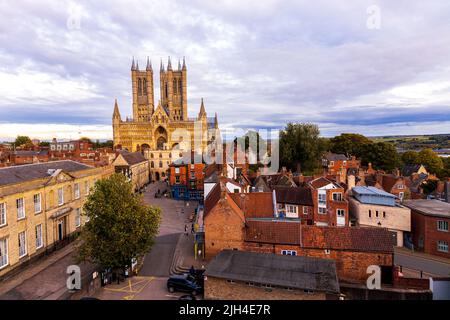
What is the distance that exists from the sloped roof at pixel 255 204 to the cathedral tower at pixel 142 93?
285 ft

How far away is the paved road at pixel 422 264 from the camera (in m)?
22.8

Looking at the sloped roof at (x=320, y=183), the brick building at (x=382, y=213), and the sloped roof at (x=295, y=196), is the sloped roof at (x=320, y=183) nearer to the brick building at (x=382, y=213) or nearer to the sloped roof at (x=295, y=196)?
the sloped roof at (x=295, y=196)

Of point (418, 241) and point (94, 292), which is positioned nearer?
point (94, 292)

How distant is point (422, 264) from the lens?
2428 centimetres

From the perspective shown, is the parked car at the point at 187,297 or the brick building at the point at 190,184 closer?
the parked car at the point at 187,297

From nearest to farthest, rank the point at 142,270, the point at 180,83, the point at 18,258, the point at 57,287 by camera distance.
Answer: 1. the point at 57,287
2. the point at 18,258
3. the point at 142,270
4. the point at 180,83

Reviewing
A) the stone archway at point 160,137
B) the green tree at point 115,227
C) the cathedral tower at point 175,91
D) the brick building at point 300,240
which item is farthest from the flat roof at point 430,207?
the cathedral tower at point 175,91

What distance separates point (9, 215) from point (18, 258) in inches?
134

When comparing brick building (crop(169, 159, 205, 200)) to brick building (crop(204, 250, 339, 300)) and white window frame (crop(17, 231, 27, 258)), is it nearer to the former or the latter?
white window frame (crop(17, 231, 27, 258))

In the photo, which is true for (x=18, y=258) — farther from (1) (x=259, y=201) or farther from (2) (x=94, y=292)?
(1) (x=259, y=201)

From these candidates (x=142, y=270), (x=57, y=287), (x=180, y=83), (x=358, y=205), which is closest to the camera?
(x=57, y=287)

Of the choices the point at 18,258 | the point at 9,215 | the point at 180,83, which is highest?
the point at 180,83

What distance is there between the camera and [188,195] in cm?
4931
